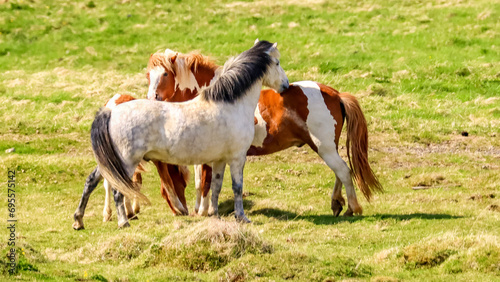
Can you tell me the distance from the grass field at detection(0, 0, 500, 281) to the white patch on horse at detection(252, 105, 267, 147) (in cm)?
114

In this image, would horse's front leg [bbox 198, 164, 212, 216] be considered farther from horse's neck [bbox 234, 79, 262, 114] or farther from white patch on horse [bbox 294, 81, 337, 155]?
white patch on horse [bbox 294, 81, 337, 155]

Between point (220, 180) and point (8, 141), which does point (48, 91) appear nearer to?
point (8, 141)

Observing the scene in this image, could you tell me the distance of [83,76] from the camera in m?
24.7

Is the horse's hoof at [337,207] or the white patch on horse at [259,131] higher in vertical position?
the white patch on horse at [259,131]

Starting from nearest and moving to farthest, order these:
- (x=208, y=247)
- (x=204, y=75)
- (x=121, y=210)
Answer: (x=208, y=247) → (x=121, y=210) → (x=204, y=75)

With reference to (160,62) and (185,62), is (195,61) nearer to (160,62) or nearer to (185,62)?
(185,62)

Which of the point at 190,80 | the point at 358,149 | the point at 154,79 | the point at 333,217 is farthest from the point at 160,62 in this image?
the point at 333,217

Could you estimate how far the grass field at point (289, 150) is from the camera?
872 cm

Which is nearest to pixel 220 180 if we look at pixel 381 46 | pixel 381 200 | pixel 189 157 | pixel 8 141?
pixel 189 157

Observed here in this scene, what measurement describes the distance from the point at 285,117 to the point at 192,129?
2077 mm

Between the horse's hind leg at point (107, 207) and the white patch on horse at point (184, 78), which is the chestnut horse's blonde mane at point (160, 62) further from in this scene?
the horse's hind leg at point (107, 207)

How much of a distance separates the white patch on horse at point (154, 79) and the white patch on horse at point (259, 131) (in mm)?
1640

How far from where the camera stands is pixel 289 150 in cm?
1736

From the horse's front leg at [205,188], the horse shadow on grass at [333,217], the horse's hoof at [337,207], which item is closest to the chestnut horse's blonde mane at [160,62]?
the horse's front leg at [205,188]
